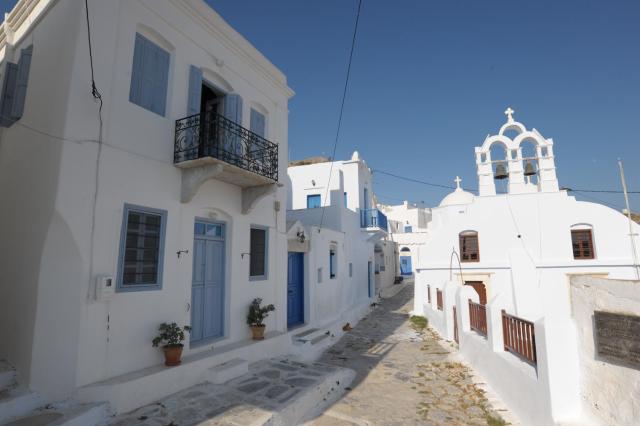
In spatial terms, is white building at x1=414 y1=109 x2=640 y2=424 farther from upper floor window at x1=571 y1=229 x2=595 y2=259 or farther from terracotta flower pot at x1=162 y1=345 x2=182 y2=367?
terracotta flower pot at x1=162 y1=345 x2=182 y2=367

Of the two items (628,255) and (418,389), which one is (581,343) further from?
(628,255)

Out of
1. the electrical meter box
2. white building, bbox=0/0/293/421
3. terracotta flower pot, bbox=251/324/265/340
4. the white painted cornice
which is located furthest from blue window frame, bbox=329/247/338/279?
the electrical meter box

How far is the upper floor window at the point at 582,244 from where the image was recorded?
1627 cm

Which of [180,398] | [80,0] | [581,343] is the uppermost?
[80,0]

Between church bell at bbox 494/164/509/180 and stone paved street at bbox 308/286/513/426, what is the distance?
353 inches

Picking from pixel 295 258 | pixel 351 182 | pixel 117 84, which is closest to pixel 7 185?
pixel 117 84

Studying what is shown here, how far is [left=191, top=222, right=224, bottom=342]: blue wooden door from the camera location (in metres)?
6.91

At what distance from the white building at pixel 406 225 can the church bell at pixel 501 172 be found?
2054 cm

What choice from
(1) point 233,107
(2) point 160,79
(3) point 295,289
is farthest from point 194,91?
(3) point 295,289

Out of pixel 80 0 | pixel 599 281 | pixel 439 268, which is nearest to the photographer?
pixel 599 281

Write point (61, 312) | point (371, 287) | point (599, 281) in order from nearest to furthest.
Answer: point (599, 281)
point (61, 312)
point (371, 287)

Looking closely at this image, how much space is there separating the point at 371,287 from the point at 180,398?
16.7m

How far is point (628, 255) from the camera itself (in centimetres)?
1566

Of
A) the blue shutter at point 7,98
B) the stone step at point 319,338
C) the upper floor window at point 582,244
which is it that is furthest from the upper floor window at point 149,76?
the upper floor window at point 582,244
